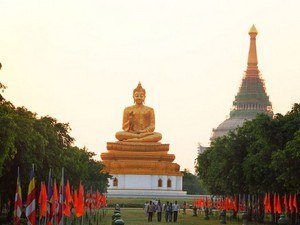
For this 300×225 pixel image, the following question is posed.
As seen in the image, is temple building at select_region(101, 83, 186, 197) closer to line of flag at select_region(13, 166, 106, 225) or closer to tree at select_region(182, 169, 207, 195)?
tree at select_region(182, 169, 207, 195)

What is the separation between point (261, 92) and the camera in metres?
174

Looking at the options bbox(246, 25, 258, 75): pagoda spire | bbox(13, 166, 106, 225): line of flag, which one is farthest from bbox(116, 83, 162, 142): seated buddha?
bbox(13, 166, 106, 225): line of flag

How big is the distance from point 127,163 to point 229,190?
176ft

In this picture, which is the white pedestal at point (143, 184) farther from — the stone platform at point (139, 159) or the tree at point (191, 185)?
the tree at point (191, 185)

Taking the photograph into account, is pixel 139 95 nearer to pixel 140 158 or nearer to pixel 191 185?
pixel 140 158

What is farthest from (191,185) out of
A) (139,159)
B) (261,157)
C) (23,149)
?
(23,149)

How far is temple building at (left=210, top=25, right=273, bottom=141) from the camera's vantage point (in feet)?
552

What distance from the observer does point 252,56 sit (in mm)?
167375

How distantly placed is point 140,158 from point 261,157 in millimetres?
69923

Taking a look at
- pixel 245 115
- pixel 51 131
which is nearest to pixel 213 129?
pixel 245 115

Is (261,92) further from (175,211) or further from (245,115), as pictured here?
(175,211)

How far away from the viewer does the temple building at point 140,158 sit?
12034 cm

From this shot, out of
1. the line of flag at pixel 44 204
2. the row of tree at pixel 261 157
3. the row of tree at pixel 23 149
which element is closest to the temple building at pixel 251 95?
the row of tree at pixel 261 157

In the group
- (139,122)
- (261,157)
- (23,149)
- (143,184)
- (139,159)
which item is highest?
(139,122)
